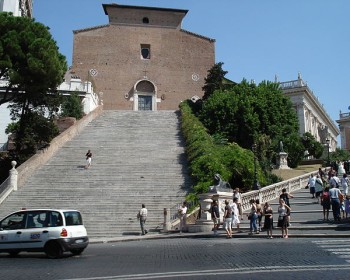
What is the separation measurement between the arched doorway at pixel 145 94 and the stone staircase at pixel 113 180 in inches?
737

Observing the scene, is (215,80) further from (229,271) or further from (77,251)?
(229,271)

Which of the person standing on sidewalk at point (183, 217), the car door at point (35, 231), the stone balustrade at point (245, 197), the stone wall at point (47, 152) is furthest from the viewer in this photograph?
the stone wall at point (47, 152)

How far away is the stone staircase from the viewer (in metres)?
19.5

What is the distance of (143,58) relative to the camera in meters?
53.3

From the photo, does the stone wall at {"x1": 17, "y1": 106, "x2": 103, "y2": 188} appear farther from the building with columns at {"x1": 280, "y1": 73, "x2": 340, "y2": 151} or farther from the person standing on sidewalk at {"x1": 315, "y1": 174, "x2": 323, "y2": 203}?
the building with columns at {"x1": 280, "y1": 73, "x2": 340, "y2": 151}

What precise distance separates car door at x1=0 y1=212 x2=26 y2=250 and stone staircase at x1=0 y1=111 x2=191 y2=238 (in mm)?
5558

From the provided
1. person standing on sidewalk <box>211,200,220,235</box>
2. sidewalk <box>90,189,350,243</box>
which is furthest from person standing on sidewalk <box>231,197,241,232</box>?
person standing on sidewalk <box>211,200,220,235</box>

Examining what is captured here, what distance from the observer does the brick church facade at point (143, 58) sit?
51562mm

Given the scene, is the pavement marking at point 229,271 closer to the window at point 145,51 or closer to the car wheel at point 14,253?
the car wheel at point 14,253

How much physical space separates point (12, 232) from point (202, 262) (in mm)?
5478

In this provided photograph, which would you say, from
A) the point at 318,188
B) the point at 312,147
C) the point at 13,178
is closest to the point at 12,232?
the point at 13,178

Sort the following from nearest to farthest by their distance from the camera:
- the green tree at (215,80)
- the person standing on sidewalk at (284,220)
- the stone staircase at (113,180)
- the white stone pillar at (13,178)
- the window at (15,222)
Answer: the window at (15,222) → the person standing on sidewalk at (284,220) → the stone staircase at (113,180) → the white stone pillar at (13,178) → the green tree at (215,80)

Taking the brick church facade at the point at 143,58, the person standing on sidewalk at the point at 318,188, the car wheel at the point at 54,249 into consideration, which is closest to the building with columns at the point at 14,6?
the brick church facade at the point at 143,58

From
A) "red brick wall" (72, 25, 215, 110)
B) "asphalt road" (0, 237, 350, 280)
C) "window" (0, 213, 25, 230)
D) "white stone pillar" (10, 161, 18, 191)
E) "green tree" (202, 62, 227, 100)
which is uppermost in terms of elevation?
"red brick wall" (72, 25, 215, 110)
